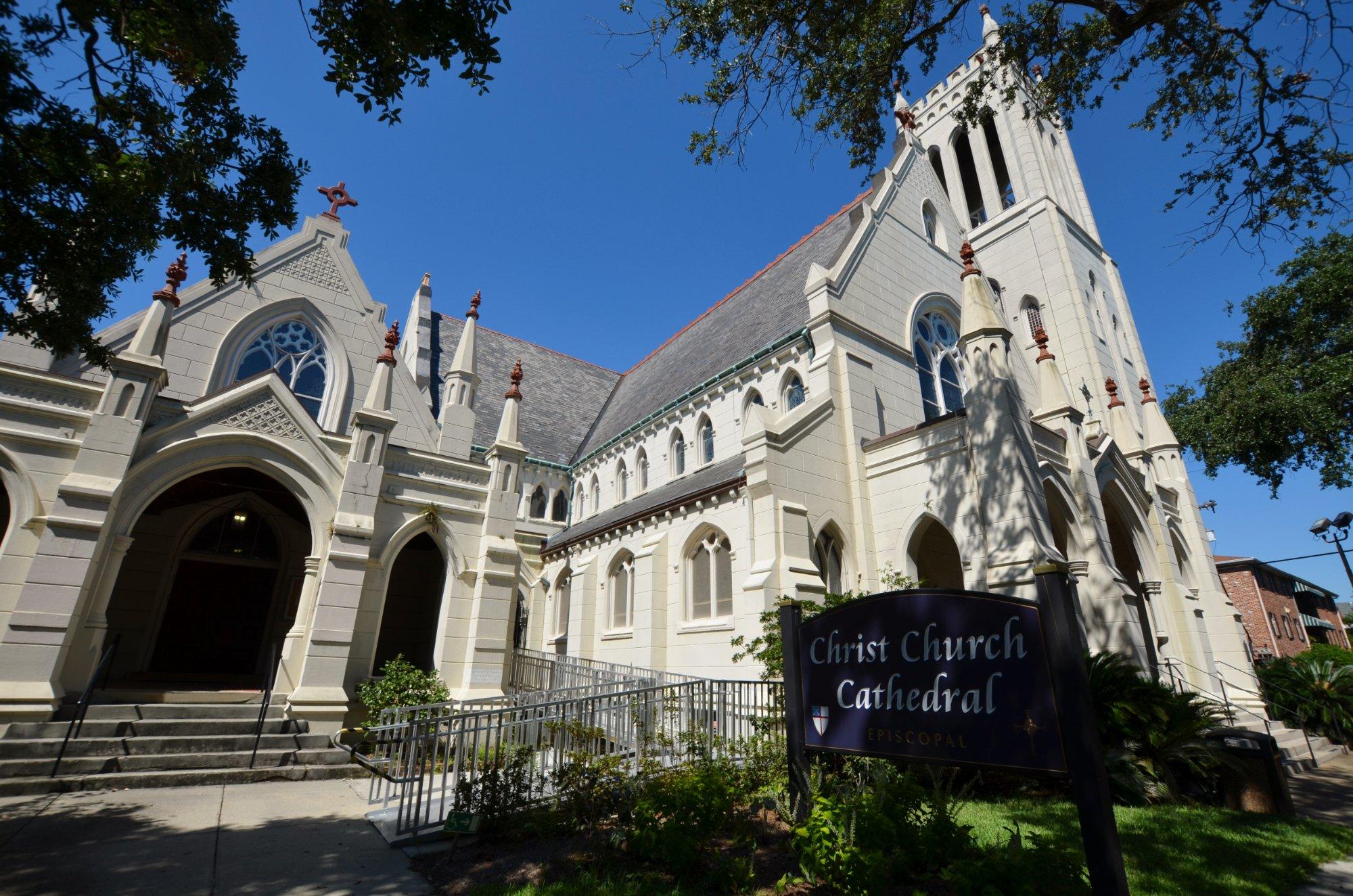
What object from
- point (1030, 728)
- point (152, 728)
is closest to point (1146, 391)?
point (1030, 728)

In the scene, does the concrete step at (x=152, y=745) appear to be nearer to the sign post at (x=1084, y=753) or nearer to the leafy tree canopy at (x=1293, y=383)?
the sign post at (x=1084, y=753)

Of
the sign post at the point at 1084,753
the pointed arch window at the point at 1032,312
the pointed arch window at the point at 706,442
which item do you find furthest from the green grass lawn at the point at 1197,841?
the pointed arch window at the point at 1032,312

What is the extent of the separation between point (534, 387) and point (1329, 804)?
88.8ft

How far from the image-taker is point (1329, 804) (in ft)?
30.9

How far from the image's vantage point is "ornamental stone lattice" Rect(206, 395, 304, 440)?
38.0 ft

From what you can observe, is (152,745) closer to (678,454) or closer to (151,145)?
(151,145)

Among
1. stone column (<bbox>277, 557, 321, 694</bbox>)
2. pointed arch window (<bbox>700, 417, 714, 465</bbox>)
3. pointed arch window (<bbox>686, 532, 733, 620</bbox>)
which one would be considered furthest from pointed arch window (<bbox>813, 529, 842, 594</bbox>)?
stone column (<bbox>277, 557, 321, 694</bbox>)

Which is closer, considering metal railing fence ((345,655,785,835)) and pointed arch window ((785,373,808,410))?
metal railing fence ((345,655,785,835))

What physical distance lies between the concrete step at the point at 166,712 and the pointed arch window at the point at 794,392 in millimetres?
12827

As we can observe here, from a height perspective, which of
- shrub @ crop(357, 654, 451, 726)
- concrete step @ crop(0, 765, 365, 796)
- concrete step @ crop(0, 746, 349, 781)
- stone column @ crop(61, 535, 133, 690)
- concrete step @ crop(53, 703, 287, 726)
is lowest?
concrete step @ crop(0, 765, 365, 796)

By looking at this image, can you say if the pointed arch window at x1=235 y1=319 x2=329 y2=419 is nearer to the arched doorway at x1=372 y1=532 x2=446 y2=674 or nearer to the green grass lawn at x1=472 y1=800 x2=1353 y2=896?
the arched doorway at x1=372 y1=532 x2=446 y2=674

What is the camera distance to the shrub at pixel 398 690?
1111cm

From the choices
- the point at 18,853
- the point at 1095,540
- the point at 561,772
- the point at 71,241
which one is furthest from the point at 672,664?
the point at 71,241

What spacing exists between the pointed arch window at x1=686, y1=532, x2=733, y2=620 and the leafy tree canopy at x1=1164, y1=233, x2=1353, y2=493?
24911 millimetres
